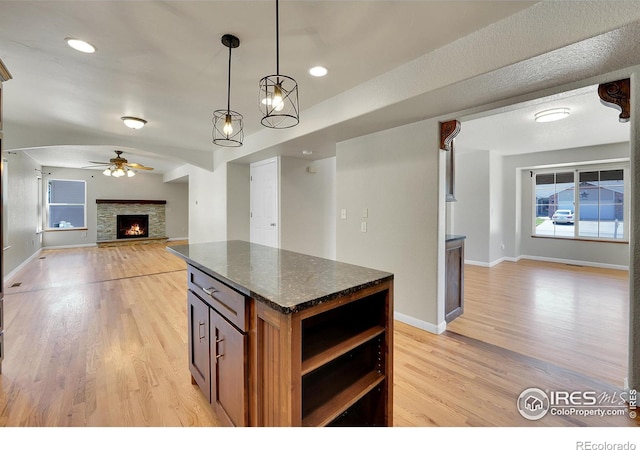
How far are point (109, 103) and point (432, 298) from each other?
411 cm

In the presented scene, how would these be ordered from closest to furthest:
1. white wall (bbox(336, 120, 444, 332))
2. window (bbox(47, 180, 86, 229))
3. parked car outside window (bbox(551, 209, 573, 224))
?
white wall (bbox(336, 120, 444, 332))
parked car outside window (bbox(551, 209, 573, 224))
window (bbox(47, 180, 86, 229))

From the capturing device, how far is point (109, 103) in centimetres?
318

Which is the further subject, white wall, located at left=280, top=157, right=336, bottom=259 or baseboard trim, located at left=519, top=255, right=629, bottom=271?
baseboard trim, located at left=519, top=255, right=629, bottom=271

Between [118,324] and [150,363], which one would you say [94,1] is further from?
[118,324]

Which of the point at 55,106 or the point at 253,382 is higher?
the point at 55,106

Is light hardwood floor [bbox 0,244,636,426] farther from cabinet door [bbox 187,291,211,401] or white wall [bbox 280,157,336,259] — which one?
white wall [bbox 280,157,336,259]

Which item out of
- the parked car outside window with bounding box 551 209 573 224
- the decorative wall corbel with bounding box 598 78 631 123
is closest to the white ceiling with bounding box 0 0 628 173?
the decorative wall corbel with bounding box 598 78 631 123

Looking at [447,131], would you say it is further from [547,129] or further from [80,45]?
[80,45]

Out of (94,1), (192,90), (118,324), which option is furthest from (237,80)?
(118,324)

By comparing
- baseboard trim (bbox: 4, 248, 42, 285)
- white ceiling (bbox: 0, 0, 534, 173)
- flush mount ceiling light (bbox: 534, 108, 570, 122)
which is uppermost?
flush mount ceiling light (bbox: 534, 108, 570, 122)

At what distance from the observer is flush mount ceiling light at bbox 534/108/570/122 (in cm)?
346

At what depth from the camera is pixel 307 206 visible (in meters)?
5.21

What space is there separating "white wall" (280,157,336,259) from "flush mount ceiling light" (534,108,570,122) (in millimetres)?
3303

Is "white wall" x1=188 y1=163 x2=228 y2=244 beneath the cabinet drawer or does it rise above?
above
